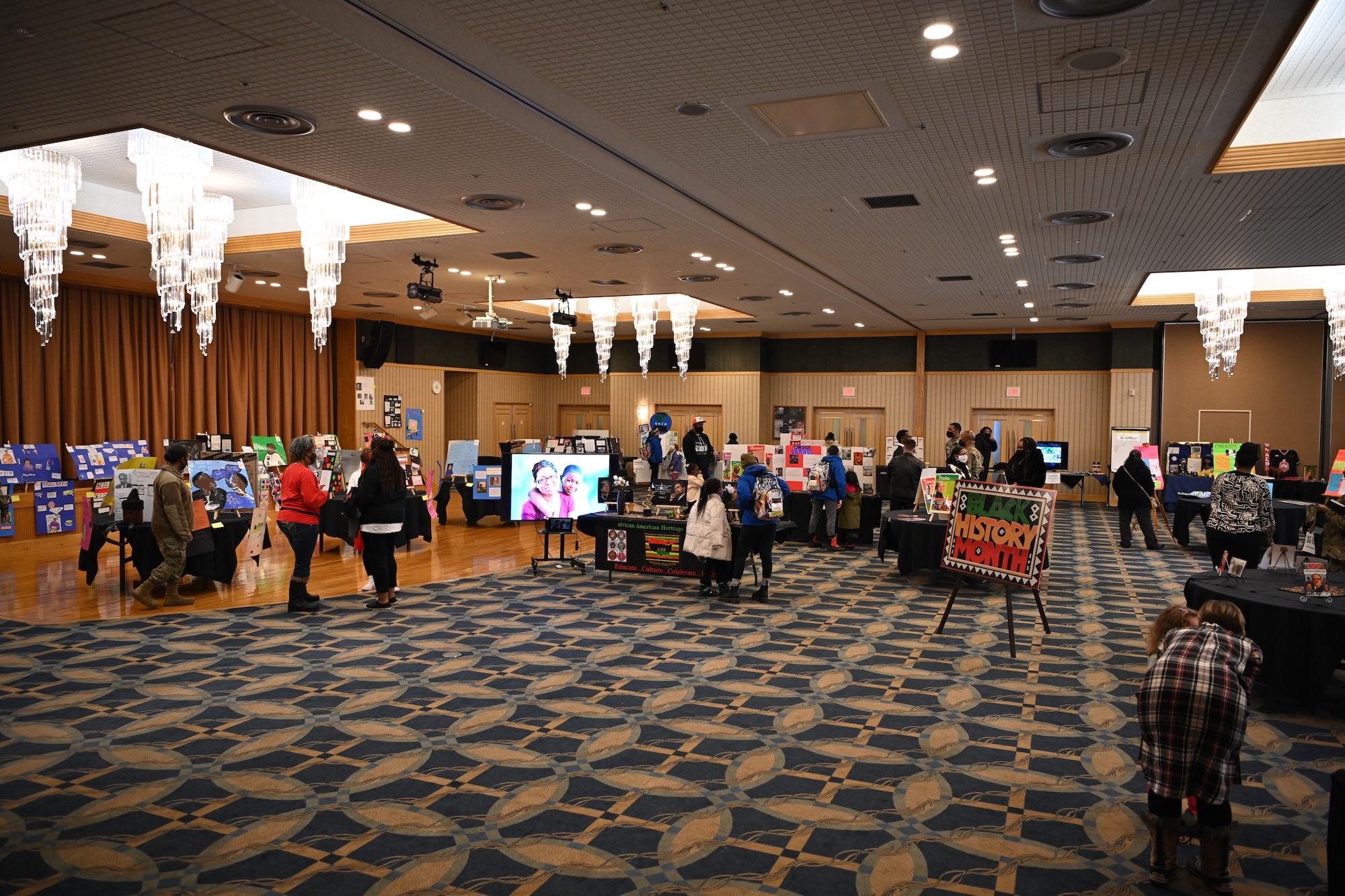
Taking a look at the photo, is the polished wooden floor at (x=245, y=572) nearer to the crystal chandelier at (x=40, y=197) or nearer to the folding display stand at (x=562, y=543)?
the folding display stand at (x=562, y=543)

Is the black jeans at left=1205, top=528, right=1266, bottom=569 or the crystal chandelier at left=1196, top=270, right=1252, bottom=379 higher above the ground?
the crystal chandelier at left=1196, top=270, right=1252, bottom=379

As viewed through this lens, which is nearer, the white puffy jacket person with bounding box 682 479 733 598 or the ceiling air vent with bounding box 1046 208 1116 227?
the white puffy jacket person with bounding box 682 479 733 598

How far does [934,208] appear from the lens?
26.4 feet

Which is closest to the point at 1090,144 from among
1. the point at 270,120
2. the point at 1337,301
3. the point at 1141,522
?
the point at 270,120

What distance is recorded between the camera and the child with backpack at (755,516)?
26.8ft

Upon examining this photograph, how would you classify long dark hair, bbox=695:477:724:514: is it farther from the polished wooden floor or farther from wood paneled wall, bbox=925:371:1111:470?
wood paneled wall, bbox=925:371:1111:470

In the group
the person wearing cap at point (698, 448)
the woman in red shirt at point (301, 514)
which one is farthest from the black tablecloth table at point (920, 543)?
the person wearing cap at point (698, 448)

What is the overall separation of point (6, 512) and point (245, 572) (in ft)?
15.1

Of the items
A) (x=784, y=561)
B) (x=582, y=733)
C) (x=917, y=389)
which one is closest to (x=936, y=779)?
(x=582, y=733)

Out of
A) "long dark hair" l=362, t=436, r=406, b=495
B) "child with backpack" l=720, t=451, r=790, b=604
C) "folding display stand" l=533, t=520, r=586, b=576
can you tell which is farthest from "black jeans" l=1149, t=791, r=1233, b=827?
"folding display stand" l=533, t=520, r=586, b=576

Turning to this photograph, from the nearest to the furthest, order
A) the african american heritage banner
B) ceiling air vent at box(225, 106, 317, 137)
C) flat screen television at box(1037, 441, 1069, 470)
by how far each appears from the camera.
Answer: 1. ceiling air vent at box(225, 106, 317, 137)
2. the african american heritage banner
3. flat screen television at box(1037, 441, 1069, 470)

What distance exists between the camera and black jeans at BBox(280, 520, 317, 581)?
7629mm

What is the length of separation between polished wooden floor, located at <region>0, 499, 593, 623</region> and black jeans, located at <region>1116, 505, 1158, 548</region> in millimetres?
7370

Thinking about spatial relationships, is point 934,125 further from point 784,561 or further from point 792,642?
point 784,561
